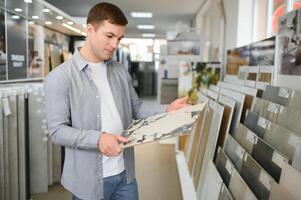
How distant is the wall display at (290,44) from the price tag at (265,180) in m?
0.67

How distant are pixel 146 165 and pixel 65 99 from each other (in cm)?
339

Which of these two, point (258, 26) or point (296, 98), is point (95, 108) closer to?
point (296, 98)

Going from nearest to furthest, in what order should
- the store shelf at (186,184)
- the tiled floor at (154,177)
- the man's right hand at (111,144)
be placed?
the man's right hand at (111,144)
the store shelf at (186,184)
the tiled floor at (154,177)

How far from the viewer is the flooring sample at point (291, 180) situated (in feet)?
4.02

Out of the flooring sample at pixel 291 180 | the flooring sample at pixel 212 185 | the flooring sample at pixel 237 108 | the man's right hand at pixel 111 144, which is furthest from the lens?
the flooring sample at pixel 237 108

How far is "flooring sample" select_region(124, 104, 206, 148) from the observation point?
4.62 ft

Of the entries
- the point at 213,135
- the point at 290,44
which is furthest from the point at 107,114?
the point at 213,135

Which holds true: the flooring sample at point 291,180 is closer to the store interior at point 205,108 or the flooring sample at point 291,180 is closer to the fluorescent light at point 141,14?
the store interior at point 205,108

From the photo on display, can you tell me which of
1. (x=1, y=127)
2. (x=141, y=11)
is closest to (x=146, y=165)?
(x=1, y=127)

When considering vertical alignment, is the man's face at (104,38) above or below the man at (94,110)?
above

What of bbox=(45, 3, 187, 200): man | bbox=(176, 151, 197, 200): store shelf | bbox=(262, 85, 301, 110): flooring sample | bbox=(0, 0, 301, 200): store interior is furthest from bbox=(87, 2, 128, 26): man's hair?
bbox=(176, 151, 197, 200): store shelf

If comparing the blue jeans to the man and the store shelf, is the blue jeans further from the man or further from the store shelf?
the store shelf

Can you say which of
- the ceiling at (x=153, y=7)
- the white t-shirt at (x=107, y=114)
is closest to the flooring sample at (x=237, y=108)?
the white t-shirt at (x=107, y=114)

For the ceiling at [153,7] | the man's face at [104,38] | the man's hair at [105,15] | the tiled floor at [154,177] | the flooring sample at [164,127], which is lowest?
the tiled floor at [154,177]
